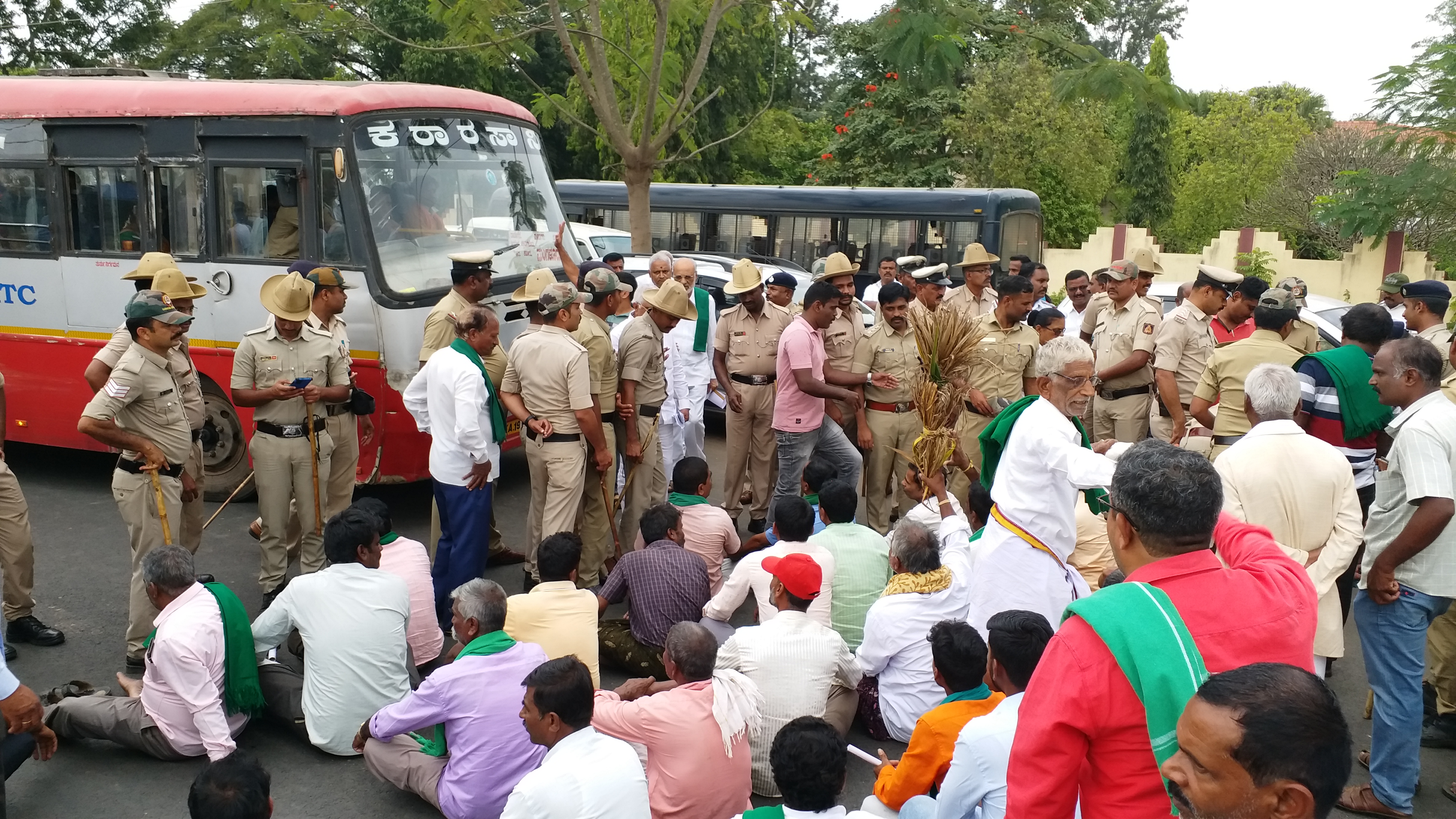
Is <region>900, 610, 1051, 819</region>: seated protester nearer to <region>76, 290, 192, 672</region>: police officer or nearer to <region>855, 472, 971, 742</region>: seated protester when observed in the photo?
<region>855, 472, 971, 742</region>: seated protester

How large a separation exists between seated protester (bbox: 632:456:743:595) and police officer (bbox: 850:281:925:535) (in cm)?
173

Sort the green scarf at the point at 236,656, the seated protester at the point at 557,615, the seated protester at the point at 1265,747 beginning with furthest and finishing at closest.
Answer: the seated protester at the point at 557,615 < the green scarf at the point at 236,656 < the seated protester at the point at 1265,747

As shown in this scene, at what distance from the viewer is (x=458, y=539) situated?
Answer: 20.6 feet

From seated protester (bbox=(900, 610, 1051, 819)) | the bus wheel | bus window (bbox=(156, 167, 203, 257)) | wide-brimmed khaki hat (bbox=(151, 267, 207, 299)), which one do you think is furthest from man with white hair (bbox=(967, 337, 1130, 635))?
bus window (bbox=(156, 167, 203, 257))

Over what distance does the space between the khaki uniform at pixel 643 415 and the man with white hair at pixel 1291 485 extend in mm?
3658

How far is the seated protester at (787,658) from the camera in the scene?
4469mm

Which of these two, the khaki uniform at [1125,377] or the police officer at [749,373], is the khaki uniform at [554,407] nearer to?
the police officer at [749,373]

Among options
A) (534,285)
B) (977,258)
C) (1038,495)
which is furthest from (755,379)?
(1038,495)

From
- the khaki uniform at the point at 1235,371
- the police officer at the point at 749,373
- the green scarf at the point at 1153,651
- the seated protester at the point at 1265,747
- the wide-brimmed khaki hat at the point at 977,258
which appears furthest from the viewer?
the wide-brimmed khaki hat at the point at 977,258

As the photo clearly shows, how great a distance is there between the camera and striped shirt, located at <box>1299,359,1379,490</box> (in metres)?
5.86

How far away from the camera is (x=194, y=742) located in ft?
15.1

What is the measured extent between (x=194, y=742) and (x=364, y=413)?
2.74m

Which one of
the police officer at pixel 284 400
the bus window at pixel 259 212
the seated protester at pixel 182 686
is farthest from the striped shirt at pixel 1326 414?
the bus window at pixel 259 212

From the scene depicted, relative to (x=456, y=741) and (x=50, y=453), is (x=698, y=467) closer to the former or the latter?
(x=456, y=741)
